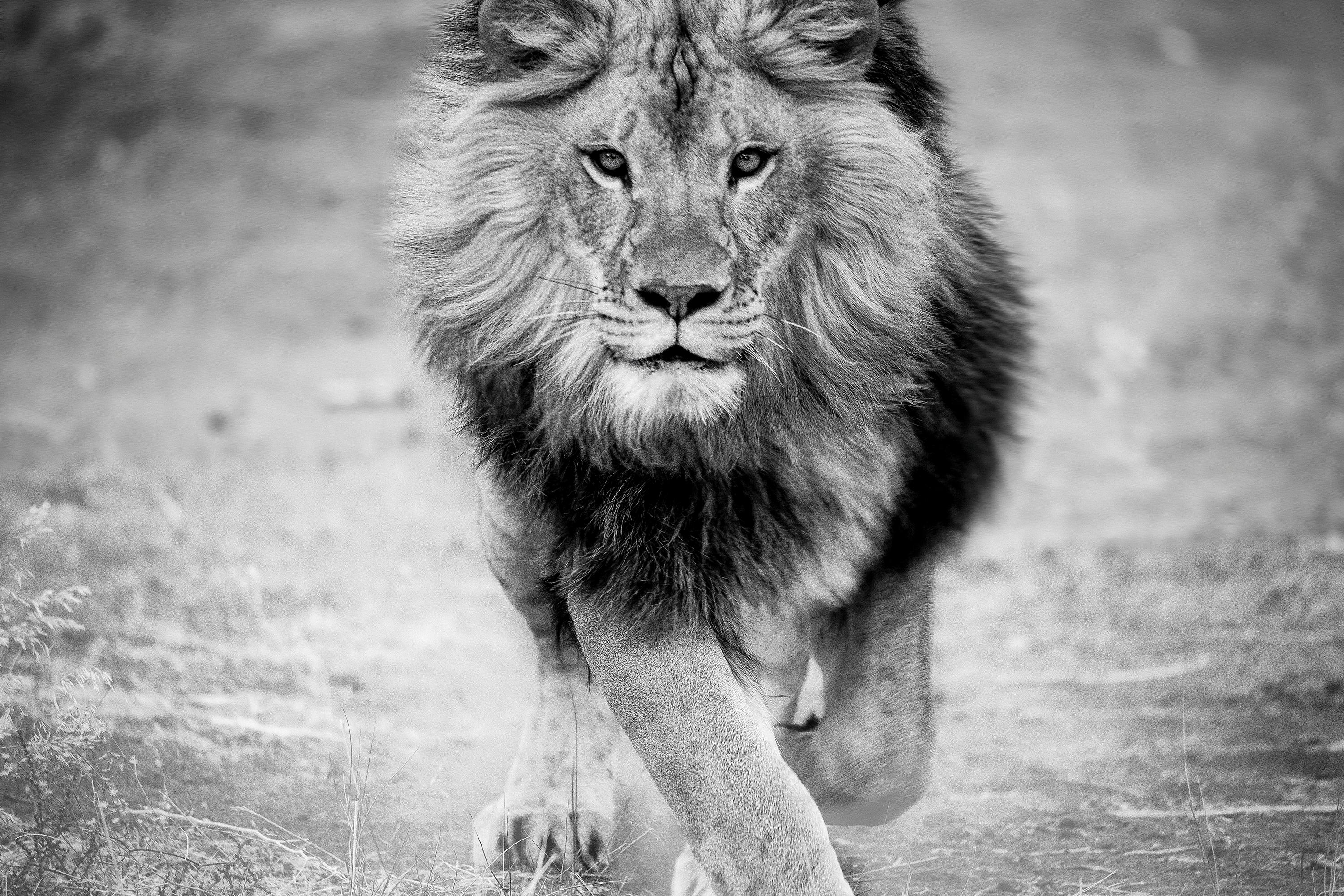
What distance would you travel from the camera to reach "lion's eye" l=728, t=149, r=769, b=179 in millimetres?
3002

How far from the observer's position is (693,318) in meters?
2.88

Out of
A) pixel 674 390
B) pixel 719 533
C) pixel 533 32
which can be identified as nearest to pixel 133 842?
pixel 719 533

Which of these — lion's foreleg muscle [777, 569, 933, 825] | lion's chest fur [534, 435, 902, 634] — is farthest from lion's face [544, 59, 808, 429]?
lion's foreleg muscle [777, 569, 933, 825]

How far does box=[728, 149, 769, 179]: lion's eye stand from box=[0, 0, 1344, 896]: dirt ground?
1372mm

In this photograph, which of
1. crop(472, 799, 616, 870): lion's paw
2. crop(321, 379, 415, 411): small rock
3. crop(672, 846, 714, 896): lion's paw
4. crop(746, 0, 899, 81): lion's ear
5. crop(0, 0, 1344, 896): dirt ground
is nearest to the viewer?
crop(746, 0, 899, 81): lion's ear

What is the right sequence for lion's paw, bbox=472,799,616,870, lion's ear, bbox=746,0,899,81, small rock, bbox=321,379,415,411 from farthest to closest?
small rock, bbox=321,379,415,411 < lion's paw, bbox=472,799,616,870 < lion's ear, bbox=746,0,899,81

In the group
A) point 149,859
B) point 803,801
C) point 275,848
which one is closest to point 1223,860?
point 803,801

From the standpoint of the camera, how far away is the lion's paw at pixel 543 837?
359cm

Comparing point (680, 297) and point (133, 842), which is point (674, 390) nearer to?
point (680, 297)

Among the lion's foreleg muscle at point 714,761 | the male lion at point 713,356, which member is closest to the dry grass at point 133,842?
the male lion at point 713,356

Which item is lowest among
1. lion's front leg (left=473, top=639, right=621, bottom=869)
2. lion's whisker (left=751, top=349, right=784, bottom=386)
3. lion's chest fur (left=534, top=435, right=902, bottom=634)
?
lion's front leg (left=473, top=639, right=621, bottom=869)

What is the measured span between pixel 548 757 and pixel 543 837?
0.26 metres

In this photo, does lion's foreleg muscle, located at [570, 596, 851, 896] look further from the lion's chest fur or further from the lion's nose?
the lion's nose

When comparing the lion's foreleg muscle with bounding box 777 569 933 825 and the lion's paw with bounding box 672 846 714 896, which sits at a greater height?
the lion's foreleg muscle with bounding box 777 569 933 825
